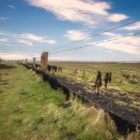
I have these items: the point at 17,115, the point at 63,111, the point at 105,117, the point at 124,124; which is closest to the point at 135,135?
the point at 124,124

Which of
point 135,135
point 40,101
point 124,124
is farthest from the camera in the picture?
point 40,101

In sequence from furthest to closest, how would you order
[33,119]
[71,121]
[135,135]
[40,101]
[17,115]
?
[40,101], [17,115], [33,119], [71,121], [135,135]

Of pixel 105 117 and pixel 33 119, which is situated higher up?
pixel 105 117

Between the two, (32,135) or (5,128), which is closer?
(32,135)

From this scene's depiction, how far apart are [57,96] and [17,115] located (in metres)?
3.21

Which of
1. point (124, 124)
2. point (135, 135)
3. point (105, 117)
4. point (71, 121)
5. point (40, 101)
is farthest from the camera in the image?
point (40, 101)

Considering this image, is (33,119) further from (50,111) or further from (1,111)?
(1,111)

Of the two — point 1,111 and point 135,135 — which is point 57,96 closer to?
point 1,111

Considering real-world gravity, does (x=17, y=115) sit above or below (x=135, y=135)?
below

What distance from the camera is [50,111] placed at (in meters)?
10.8

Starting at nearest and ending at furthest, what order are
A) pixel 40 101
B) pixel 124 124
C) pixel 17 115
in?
pixel 124 124
pixel 17 115
pixel 40 101

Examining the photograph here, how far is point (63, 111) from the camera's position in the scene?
34.2ft

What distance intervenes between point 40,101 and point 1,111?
247cm

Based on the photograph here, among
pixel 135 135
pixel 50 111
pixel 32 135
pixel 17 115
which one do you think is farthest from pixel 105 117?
pixel 17 115
